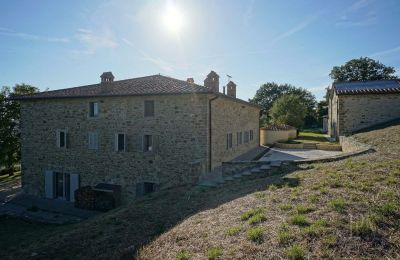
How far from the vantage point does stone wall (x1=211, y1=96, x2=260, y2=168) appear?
49.5 feet

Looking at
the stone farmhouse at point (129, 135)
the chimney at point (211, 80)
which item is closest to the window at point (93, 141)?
the stone farmhouse at point (129, 135)

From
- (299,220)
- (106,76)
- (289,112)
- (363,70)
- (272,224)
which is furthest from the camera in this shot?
(363,70)

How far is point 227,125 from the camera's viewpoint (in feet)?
56.4

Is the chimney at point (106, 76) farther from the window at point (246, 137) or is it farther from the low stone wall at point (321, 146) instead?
the low stone wall at point (321, 146)

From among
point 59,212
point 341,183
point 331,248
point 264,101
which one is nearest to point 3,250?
point 59,212

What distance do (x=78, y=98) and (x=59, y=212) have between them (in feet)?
23.5

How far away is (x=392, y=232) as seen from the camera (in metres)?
4.52

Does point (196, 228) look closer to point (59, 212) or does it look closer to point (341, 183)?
point (341, 183)

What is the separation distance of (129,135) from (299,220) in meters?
12.3

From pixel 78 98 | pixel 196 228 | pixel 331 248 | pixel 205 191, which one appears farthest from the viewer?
pixel 78 98

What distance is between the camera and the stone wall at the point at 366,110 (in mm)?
19750

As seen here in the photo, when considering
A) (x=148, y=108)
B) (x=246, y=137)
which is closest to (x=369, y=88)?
(x=246, y=137)

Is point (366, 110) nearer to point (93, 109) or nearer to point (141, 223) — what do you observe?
point (141, 223)

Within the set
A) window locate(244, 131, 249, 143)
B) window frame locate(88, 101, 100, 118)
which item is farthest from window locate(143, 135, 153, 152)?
window locate(244, 131, 249, 143)
